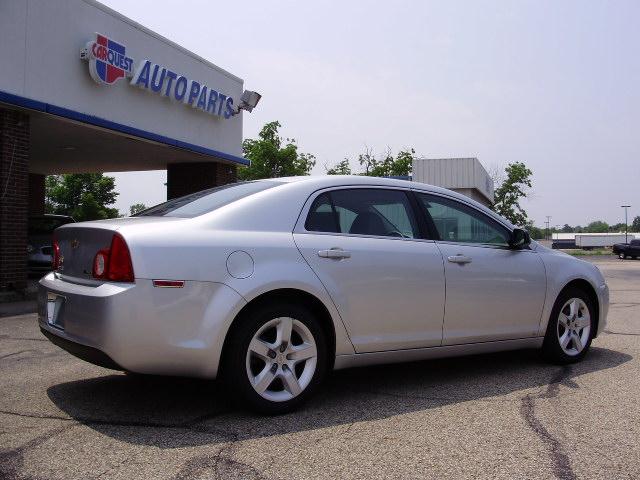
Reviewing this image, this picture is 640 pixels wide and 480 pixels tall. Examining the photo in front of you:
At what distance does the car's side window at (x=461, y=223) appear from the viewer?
495 cm

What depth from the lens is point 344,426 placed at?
12.2ft

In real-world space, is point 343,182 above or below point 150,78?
below

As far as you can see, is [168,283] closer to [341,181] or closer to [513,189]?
[341,181]

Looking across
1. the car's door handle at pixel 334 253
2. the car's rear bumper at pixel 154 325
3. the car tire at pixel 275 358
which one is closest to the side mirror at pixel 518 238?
the car's door handle at pixel 334 253

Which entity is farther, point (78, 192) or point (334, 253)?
point (78, 192)

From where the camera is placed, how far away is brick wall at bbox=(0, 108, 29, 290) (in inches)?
→ 396

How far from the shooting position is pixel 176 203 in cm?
462

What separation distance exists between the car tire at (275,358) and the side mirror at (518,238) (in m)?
2.05

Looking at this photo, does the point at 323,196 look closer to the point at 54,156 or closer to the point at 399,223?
the point at 399,223

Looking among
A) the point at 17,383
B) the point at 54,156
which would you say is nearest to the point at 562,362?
the point at 17,383

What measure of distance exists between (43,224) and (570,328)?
1207 centimetres

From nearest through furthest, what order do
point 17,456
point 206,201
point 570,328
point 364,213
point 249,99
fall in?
1. point 17,456
2. point 206,201
3. point 364,213
4. point 570,328
5. point 249,99

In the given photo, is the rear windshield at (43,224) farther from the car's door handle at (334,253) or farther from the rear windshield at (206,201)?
the car's door handle at (334,253)

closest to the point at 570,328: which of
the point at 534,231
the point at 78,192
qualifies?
the point at 78,192
